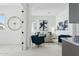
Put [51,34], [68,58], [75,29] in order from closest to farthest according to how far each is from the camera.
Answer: [68,58] → [75,29] → [51,34]

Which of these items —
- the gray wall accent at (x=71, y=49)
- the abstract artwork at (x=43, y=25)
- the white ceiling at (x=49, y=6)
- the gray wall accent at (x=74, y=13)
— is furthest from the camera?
the abstract artwork at (x=43, y=25)

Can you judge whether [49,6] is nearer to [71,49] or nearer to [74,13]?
[74,13]

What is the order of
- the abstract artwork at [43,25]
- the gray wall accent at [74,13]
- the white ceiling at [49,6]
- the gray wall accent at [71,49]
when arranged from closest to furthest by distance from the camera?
the gray wall accent at [71,49]
the gray wall accent at [74,13]
the white ceiling at [49,6]
the abstract artwork at [43,25]

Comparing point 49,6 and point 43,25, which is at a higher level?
point 49,6

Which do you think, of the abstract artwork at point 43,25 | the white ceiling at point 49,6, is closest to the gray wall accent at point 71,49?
the white ceiling at point 49,6

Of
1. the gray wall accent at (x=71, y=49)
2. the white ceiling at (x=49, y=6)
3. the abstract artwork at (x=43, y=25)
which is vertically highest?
the white ceiling at (x=49, y=6)

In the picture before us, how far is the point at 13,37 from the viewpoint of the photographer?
915 centimetres

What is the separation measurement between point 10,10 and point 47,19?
13.4 feet

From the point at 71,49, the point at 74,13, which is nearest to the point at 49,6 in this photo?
the point at 74,13

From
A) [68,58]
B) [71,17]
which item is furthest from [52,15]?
[68,58]

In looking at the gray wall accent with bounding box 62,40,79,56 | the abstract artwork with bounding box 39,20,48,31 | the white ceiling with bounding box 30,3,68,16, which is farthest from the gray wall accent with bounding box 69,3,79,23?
the abstract artwork with bounding box 39,20,48,31

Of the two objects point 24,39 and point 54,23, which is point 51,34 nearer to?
point 54,23

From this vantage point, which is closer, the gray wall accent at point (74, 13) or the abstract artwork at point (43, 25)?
the gray wall accent at point (74, 13)

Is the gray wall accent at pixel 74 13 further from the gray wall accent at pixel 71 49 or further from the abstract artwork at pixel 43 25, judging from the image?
the abstract artwork at pixel 43 25
